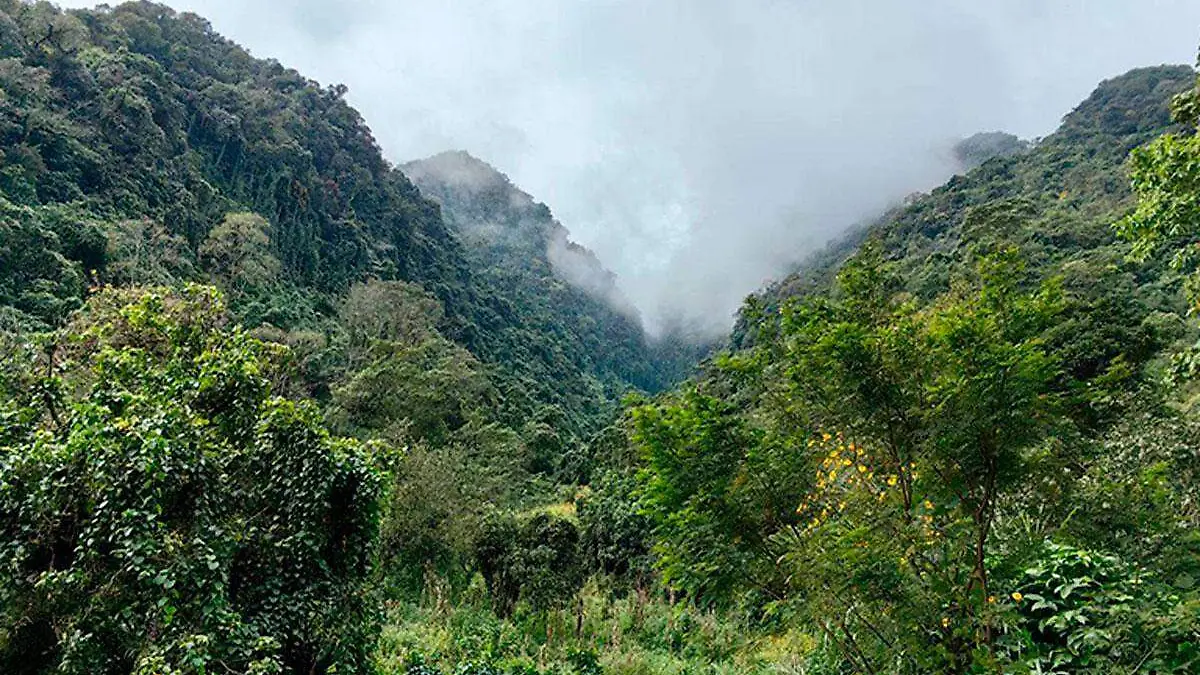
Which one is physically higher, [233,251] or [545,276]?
[545,276]

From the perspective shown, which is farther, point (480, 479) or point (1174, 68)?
point (1174, 68)

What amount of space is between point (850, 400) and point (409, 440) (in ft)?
66.5

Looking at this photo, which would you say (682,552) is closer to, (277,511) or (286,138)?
(277,511)

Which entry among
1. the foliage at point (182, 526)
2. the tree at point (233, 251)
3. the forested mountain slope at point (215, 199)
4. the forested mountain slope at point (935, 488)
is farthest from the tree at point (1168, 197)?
the tree at point (233, 251)

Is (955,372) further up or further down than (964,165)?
further down

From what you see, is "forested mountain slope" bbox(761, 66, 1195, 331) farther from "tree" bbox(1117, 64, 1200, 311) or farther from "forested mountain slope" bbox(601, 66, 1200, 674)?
"forested mountain slope" bbox(601, 66, 1200, 674)

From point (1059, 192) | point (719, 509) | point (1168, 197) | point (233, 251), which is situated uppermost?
point (233, 251)

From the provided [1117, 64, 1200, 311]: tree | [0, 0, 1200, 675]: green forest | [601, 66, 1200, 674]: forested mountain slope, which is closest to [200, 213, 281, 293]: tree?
[0, 0, 1200, 675]: green forest

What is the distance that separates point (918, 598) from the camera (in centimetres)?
397

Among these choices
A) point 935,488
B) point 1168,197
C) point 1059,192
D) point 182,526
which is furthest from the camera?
point 1059,192

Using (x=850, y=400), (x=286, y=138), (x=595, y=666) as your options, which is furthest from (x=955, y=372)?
(x=286, y=138)

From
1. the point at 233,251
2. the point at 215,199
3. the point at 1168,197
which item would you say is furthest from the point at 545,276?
the point at 1168,197

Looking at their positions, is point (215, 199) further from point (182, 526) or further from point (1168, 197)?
point (1168, 197)

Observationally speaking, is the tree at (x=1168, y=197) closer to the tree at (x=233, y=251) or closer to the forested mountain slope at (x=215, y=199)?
the forested mountain slope at (x=215, y=199)
